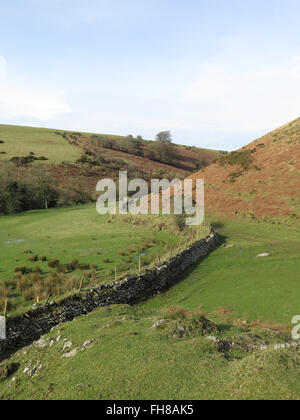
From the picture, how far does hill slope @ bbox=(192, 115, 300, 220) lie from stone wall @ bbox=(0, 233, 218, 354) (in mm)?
25850

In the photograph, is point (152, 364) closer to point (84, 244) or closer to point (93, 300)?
point (93, 300)

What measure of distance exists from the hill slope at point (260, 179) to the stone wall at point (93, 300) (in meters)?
25.9

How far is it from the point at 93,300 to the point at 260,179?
48298 millimetres

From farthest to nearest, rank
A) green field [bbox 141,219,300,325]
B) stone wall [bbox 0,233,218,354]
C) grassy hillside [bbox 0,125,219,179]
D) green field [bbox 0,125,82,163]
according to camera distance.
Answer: grassy hillside [bbox 0,125,219,179], green field [bbox 0,125,82,163], green field [bbox 141,219,300,325], stone wall [bbox 0,233,218,354]

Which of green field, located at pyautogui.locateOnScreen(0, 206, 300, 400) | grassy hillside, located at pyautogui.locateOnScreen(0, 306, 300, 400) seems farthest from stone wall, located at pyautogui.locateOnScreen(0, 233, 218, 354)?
grassy hillside, located at pyautogui.locateOnScreen(0, 306, 300, 400)

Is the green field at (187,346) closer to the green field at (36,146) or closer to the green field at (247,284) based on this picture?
the green field at (247,284)

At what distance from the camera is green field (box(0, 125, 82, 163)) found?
10769 cm

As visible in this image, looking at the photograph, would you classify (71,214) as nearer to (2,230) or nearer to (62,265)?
A: (2,230)

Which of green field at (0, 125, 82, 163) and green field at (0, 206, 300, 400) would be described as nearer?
green field at (0, 206, 300, 400)

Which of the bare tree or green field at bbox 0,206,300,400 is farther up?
the bare tree

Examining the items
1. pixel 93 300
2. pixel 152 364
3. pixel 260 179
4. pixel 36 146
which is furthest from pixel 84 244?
pixel 36 146

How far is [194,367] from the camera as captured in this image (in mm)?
8727

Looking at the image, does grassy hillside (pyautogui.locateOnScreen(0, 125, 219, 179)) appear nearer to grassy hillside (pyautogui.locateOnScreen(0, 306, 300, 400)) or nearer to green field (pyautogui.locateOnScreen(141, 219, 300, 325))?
green field (pyautogui.locateOnScreen(141, 219, 300, 325))

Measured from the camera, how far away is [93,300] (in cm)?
1798
